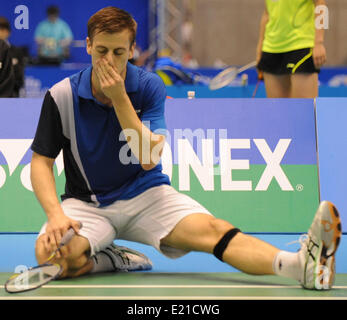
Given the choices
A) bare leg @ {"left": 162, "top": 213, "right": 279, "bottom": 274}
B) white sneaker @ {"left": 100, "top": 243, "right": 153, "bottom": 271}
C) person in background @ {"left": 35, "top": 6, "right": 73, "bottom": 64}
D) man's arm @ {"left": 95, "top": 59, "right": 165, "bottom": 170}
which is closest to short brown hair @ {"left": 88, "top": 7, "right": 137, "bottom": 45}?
man's arm @ {"left": 95, "top": 59, "right": 165, "bottom": 170}

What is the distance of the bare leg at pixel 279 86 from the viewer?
479cm

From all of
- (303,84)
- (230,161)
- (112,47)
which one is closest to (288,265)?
(112,47)

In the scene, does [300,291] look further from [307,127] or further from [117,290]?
[307,127]

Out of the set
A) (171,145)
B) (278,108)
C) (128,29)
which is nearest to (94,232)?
(128,29)

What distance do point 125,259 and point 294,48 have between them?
2349mm

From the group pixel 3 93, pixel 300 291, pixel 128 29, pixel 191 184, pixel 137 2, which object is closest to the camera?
pixel 300 291

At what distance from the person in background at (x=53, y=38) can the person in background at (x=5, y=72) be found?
6.97 feet

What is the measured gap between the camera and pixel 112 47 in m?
2.69

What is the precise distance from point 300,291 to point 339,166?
1.73 metres

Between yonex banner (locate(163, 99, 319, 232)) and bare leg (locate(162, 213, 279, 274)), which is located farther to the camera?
yonex banner (locate(163, 99, 319, 232))

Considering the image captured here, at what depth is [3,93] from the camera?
564 centimetres

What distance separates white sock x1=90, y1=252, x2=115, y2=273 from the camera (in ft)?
9.78

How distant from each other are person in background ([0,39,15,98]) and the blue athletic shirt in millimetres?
2722

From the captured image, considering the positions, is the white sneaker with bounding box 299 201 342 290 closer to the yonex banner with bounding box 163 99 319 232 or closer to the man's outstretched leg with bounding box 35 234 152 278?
the man's outstretched leg with bounding box 35 234 152 278
